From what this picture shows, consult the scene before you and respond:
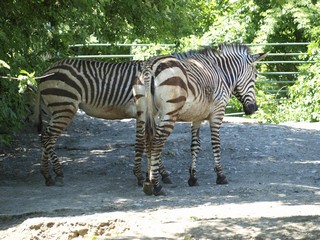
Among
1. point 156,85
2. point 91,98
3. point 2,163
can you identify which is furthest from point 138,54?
point 156,85

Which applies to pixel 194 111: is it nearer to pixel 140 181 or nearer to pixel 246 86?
pixel 140 181

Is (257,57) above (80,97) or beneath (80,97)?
above

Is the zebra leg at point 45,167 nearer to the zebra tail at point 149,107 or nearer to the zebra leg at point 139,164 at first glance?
the zebra leg at point 139,164

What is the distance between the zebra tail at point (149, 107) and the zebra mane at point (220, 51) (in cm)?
215

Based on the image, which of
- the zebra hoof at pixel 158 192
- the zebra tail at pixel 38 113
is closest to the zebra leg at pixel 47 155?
the zebra tail at pixel 38 113

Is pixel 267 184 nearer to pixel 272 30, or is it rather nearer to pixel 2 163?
pixel 2 163

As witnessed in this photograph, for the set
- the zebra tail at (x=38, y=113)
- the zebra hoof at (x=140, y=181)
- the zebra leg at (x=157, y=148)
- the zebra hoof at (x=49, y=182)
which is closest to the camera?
the zebra leg at (x=157, y=148)

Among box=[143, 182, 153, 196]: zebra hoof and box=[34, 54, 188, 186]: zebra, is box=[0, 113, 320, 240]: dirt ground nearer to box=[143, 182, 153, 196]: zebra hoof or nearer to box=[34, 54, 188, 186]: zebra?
box=[143, 182, 153, 196]: zebra hoof

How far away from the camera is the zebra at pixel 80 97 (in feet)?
39.8

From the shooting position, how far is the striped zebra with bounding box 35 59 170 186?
12.1 meters

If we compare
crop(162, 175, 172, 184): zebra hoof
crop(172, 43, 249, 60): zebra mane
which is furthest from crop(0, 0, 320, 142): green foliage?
crop(162, 175, 172, 184): zebra hoof

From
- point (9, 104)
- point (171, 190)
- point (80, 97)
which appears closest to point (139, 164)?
point (171, 190)

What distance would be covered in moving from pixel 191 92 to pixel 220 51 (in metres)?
1.85

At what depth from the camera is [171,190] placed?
11.5 m
